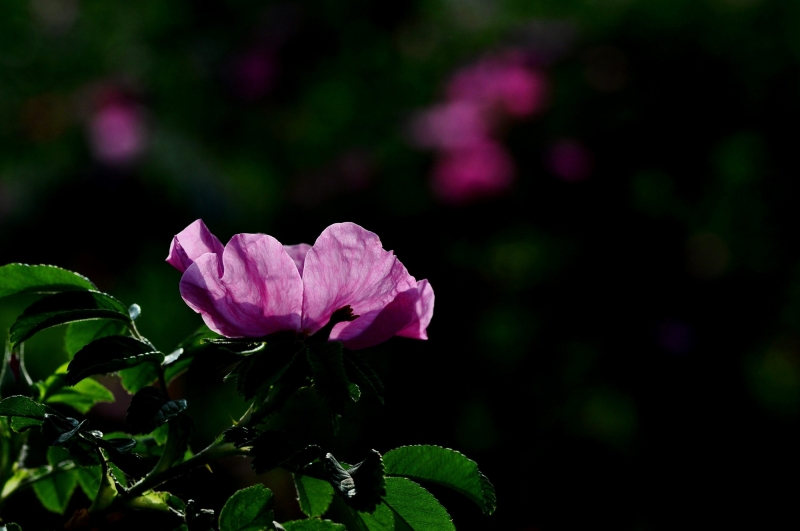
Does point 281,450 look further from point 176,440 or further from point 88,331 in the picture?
point 88,331

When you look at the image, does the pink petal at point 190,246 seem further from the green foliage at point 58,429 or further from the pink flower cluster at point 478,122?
the pink flower cluster at point 478,122

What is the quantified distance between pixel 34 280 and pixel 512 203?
8.77ft

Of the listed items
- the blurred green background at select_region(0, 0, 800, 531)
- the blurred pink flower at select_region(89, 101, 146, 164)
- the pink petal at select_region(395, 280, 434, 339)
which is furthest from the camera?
the blurred pink flower at select_region(89, 101, 146, 164)

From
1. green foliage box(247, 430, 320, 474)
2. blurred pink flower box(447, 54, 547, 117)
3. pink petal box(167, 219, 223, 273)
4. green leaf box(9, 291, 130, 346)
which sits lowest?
blurred pink flower box(447, 54, 547, 117)

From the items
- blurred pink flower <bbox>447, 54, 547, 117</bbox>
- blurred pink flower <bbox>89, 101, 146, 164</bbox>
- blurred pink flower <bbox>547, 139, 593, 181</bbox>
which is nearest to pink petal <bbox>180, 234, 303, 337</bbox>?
blurred pink flower <bbox>547, 139, 593, 181</bbox>

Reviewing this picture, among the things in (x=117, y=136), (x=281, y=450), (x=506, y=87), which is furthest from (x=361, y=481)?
(x=117, y=136)

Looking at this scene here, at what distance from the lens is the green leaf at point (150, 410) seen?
1.73ft

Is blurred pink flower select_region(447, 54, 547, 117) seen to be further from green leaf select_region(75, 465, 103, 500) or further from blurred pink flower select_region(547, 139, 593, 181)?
green leaf select_region(75, 465, 103, 500)

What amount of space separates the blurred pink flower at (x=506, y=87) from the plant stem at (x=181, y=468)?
2.87 m

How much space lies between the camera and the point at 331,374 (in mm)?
524

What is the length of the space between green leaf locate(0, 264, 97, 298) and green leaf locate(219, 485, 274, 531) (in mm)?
193

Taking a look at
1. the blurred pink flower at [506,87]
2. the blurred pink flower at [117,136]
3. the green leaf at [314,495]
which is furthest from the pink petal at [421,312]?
the blurred pink flower at [117,136]

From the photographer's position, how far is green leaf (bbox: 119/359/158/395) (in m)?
0.66

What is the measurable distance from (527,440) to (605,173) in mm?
1032
